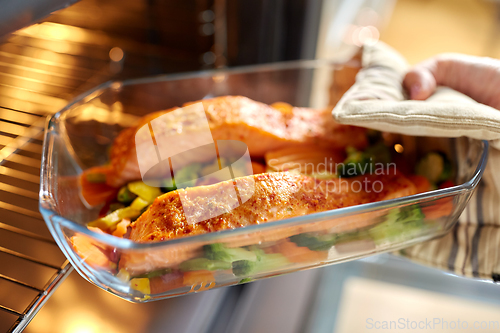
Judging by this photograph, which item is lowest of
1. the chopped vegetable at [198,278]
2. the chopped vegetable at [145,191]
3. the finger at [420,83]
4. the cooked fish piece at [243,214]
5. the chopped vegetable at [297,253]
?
the chopped vegetable at [198,278]

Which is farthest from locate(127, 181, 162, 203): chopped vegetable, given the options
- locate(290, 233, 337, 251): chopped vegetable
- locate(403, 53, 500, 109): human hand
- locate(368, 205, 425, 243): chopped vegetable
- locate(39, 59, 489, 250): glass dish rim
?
locate(403, 53, 500, 109): human hand

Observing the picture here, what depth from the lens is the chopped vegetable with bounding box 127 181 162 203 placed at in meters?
0.68

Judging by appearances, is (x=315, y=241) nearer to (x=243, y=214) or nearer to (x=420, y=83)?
(x=243, y=214)

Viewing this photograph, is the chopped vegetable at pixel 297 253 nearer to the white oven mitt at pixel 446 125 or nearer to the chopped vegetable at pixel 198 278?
the chopped vegetable at pixel 198 278

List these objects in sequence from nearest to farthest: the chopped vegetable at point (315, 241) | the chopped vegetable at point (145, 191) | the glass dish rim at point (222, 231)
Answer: the glass dish rim at point (222, 231), the chopped vegetable at point (315, 241), the chopped vegetable at point (145, 191)

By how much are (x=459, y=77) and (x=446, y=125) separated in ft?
0.60

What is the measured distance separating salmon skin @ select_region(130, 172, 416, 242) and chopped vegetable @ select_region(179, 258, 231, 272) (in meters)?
0.04

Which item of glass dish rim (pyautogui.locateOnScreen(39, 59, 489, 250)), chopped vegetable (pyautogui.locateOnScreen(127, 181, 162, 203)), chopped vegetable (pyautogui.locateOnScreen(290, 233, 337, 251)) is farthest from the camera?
chopped vegetable (pyautogui.locateOnScreen(127, 181, 162, 203))

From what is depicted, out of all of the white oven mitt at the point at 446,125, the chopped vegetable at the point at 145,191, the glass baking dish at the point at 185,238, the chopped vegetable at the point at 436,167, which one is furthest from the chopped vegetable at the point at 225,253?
the chopped vegetable at the point at 436,167

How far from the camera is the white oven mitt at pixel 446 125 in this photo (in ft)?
2.06

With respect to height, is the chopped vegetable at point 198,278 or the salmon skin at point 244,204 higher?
the salmon skin at point 244,204

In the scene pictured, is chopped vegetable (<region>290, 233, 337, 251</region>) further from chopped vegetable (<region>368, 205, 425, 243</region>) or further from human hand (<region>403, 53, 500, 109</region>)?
human hand (<region>403, 53, 500, 109</region>)

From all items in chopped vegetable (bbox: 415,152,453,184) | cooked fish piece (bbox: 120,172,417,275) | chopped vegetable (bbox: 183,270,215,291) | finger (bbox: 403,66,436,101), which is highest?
finger (bbox: 403,66,436,101)

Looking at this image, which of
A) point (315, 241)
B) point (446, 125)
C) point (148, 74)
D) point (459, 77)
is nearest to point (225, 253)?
point (315, 241)
